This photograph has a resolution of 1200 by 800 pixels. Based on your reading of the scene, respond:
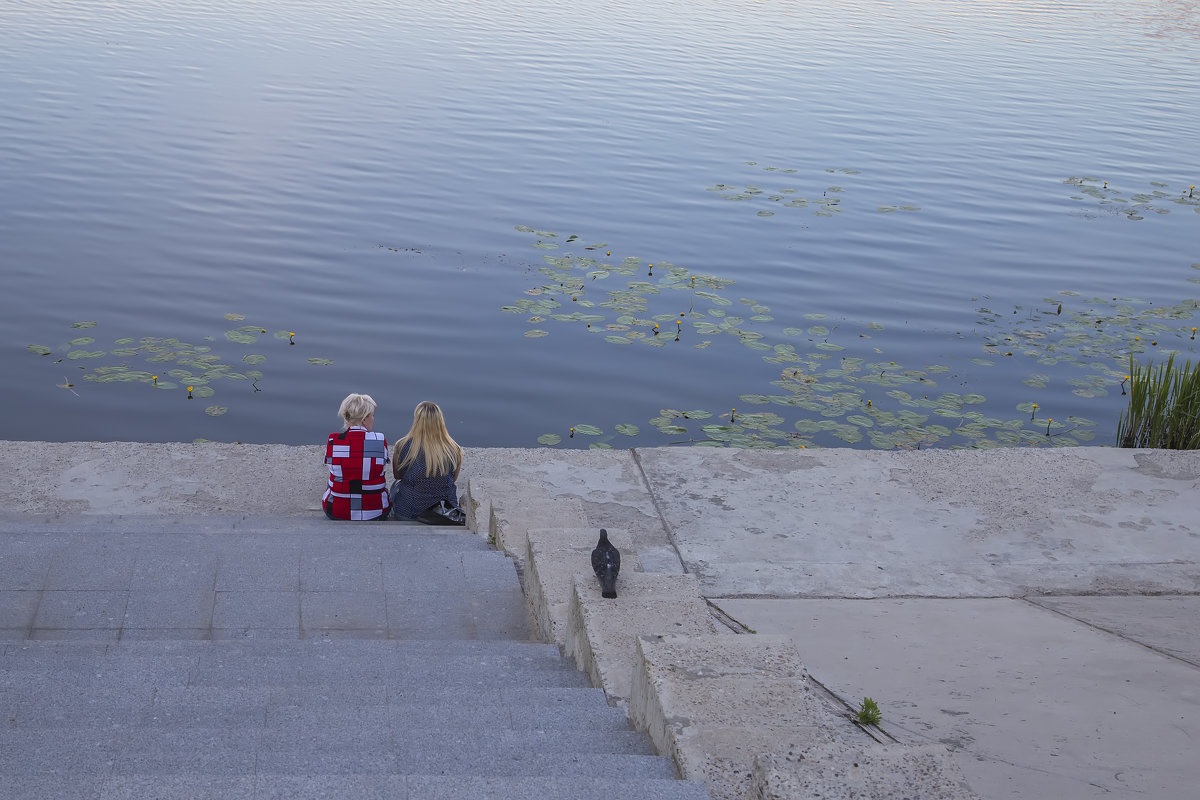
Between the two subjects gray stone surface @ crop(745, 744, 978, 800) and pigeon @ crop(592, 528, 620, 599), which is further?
pigeon @ crop(592, 528, 620, 599)

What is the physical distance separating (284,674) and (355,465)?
2.51m

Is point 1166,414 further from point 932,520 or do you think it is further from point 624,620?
point 624,620

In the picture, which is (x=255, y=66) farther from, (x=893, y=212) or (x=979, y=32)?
(x=979, y=32)

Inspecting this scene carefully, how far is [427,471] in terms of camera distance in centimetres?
625

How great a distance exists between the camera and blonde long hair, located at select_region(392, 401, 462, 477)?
6129 millimetres

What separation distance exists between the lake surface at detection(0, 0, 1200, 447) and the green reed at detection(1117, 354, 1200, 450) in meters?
0.99

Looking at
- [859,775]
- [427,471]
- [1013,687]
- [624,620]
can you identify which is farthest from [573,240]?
[859,775]

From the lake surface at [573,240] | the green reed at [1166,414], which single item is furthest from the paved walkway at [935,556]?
the lake surface at [573,240]

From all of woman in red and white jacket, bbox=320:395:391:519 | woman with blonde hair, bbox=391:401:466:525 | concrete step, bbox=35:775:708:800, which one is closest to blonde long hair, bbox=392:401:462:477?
woman with blonde hair, bbox=391:401:466:525

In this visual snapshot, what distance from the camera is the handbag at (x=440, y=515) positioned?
638 cm

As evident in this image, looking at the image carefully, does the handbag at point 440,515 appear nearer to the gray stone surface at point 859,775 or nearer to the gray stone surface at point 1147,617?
the gray stone surface at point 1147,617

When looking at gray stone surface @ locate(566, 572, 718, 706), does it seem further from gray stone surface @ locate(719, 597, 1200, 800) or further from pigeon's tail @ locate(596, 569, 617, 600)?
gray stone surface @ locate(719, 597, 1200, 800)

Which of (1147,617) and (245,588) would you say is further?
(1147,617)

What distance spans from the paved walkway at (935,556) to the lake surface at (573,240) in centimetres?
175
